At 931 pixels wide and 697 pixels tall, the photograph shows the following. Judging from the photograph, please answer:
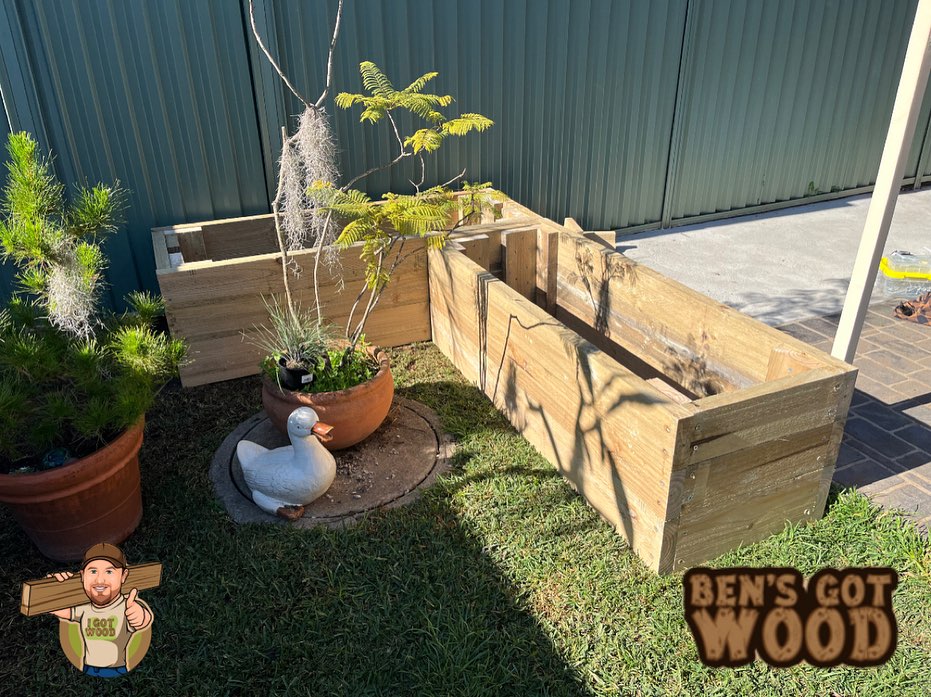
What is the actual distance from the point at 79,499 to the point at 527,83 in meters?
5.01

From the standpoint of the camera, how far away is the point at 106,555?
10.6ft

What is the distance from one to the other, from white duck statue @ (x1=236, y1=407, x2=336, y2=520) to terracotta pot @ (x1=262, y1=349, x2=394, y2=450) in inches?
10.6

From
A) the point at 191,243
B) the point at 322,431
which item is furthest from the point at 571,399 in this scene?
the point at 191,243

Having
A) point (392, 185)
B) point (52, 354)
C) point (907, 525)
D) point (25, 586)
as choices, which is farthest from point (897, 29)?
point (25, 586)

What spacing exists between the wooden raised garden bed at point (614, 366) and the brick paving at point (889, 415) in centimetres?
58

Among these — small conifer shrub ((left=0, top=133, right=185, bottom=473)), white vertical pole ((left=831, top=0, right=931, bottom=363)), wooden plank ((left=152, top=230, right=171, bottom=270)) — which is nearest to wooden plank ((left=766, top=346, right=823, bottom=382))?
white vertical pole ((left=831, top=0, right=931, bottom=363))

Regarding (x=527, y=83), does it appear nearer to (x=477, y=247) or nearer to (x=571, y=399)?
(x=477, y=247)

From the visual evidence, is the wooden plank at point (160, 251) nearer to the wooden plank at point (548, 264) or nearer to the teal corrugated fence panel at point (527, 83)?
the teal corrugated fence panel at point (527, 83)

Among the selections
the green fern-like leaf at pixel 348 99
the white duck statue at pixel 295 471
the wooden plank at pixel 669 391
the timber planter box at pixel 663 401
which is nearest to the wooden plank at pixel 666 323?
the timber planter box at pixel 663 401

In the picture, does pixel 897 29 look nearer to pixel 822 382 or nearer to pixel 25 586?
pixel 822 382

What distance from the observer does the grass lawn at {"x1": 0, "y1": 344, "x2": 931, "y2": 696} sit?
2793 millimetres

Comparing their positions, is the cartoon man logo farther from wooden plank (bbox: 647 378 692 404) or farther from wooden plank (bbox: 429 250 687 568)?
wooden plank (bbox: 647 378 692 404)

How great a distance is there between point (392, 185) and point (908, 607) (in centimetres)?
486

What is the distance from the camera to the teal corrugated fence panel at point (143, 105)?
4875 mm
